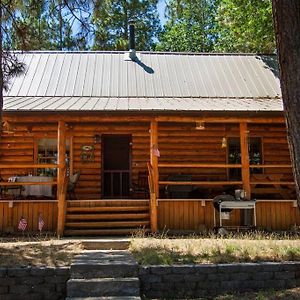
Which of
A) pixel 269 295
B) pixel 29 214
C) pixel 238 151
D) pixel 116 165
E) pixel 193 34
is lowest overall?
pixel 269 295

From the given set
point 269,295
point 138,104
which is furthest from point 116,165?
point 269,295

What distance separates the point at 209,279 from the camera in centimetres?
727

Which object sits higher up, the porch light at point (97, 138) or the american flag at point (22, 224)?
the porch light at point (97, 138)

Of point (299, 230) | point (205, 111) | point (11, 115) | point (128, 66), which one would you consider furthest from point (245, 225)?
point (128, 66)

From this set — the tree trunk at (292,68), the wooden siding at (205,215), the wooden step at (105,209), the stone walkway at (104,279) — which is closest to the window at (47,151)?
the wooden step at (105,209)

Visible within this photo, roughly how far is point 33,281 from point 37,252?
114 centimetres

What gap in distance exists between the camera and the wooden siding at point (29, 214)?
1096 centimetres

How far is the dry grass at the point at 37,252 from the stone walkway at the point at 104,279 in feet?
1.25

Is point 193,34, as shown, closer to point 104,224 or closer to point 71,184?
point 71,184

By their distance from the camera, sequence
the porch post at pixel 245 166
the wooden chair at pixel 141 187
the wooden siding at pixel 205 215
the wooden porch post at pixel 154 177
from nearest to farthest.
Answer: the wooden porch post at pixel 154 177
the wooden siding at pixel 205 215
the porch post at pixel 245 166
the wooden chair at pixel 141 187

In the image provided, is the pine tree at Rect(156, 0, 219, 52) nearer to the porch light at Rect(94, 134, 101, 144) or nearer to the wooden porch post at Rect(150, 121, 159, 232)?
the porch light at Rect(94, 134, 101, 144)

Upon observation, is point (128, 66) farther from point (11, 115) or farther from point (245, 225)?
point (245, 225)

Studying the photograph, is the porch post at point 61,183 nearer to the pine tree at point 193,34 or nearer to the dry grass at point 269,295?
the dry grass at point 269,295

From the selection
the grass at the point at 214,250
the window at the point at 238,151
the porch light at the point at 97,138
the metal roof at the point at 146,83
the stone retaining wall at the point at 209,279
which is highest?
the metal roof at the point at 146,83
